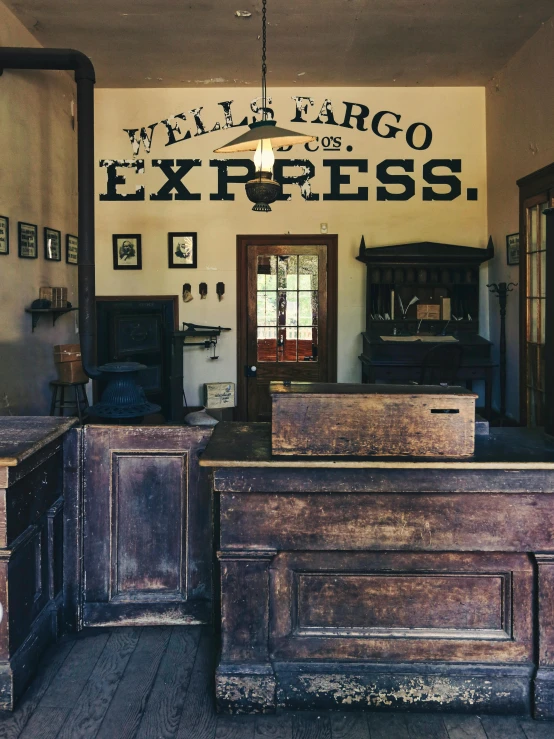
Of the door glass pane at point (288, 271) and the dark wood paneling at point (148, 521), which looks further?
the door glass pane at point (288, 271)

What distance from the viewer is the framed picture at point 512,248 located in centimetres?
641

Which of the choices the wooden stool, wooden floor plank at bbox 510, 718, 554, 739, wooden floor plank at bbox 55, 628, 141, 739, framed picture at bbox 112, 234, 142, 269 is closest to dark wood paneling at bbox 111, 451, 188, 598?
wooden floor plank at bbox 55, 628, 141, 739

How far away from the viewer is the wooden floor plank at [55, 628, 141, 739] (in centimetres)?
214

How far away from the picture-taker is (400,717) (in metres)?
2.23

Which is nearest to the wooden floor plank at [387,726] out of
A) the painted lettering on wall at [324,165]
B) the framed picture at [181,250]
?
the framed picture at [181,250]

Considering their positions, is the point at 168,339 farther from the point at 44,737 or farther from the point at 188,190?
the point at 44,737

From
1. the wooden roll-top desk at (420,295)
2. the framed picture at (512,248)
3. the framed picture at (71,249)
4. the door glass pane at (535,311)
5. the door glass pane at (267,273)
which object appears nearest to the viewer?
the door glass pane at (535,311)

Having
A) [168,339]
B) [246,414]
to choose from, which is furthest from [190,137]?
[246,414]

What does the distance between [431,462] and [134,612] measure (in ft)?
4.67

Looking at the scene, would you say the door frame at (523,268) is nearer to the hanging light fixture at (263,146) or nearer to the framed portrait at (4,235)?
the hanging light fixture at (263,146)

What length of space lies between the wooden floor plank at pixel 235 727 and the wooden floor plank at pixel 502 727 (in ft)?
2.54

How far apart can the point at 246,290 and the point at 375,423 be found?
529 cm

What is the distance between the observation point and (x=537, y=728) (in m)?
2.15

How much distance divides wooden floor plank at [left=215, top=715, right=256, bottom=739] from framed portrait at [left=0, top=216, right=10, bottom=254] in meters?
4.13
